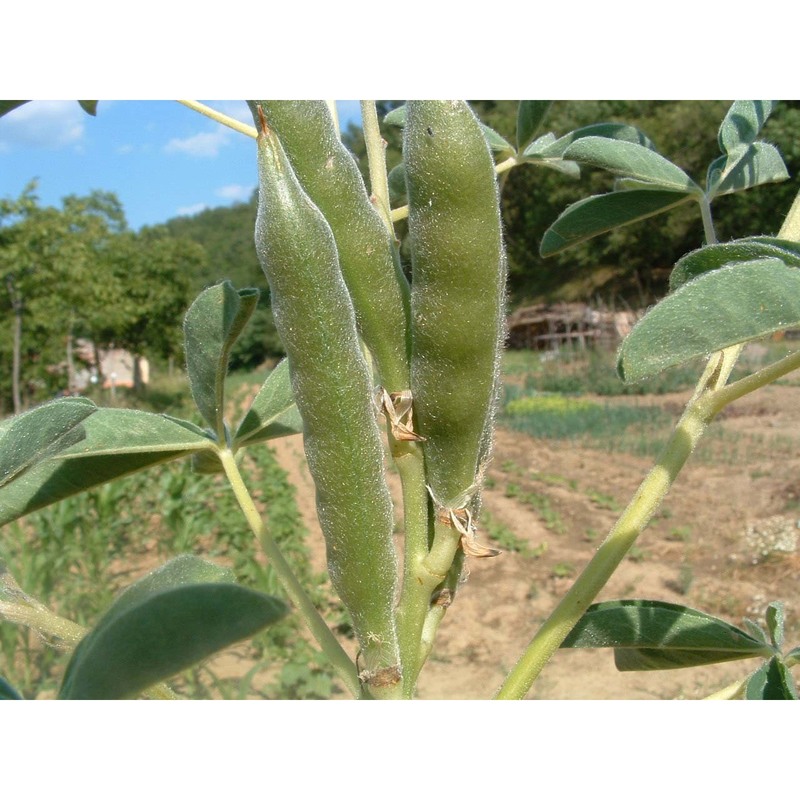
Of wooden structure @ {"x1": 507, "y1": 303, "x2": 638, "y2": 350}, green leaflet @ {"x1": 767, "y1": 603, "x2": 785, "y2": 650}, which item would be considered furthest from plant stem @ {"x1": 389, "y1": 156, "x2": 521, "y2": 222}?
wooden structure @ {"x1": 507, "y1": 303, "x2": 638, "y2": 350}

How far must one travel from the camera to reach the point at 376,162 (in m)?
0.67

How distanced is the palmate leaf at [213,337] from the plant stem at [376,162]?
0.50 feet

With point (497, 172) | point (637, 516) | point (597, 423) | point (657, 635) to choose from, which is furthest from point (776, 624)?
point (597, 423)

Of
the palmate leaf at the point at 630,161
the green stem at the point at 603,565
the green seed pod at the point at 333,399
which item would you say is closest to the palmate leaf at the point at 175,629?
the green seed pod at the point at 333,399

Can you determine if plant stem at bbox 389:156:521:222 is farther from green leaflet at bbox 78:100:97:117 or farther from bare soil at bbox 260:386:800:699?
bare soil at bbox 260:386:800:699

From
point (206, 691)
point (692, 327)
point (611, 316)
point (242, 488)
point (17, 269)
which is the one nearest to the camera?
point (692, 327)

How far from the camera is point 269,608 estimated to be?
347 mm

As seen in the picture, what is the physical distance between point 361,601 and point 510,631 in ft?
17.0

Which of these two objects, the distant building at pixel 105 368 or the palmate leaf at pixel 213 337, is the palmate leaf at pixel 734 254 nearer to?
the palmate leaf at pixel 213 337

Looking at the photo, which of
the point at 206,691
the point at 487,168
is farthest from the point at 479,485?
the point at 206,691

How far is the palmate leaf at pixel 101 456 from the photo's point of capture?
67 cm

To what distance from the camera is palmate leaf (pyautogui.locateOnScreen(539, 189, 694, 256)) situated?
952 mm

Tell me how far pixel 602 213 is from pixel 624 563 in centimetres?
589

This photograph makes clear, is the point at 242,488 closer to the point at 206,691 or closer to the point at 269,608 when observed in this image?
the point at 269,608
